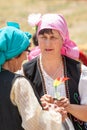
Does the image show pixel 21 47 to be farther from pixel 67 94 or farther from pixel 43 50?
pixel 67 94

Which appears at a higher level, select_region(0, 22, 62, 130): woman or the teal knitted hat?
the teal knitted hat

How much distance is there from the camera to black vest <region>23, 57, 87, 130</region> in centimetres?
474

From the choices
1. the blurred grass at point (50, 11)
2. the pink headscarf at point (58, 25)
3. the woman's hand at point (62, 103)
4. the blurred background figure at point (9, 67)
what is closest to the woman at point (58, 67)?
the pink headscarf at point (58, 25)

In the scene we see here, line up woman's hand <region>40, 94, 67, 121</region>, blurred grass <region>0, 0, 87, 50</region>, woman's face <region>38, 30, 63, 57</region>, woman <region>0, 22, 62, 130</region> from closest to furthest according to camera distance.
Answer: woman <region>0, 22, 62, 130</region>, woman's hand <region>40, 94, 67, 121</region>, woman's face <region>38, 30, 63, 57</region>, blurred grass <region>0, 0, 87, 50</region>

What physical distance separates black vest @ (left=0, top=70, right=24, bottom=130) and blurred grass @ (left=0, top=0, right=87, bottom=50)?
39.6 ft

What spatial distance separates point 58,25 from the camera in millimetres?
4668

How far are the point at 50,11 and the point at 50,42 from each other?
1578 cm

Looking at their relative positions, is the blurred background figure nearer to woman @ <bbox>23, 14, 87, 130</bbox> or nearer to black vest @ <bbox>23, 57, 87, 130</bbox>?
woman @ <bbox>23, 14, 87, 130</bbox>

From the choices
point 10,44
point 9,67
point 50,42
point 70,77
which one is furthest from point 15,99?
point 70,77

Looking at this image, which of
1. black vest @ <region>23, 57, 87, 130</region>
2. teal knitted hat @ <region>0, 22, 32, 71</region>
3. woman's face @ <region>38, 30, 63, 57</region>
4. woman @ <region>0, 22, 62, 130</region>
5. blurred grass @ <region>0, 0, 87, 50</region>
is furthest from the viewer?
blurred grass @ <region>0, 0, 87, 50</region>

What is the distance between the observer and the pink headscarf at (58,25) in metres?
4.65

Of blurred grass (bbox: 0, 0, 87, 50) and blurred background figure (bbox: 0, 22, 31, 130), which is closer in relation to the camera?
blurred background figure (bbox: 0, 22, 31, 130)

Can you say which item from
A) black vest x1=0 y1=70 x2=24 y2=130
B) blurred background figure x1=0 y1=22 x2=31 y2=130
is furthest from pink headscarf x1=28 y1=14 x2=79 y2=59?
black vest x1=0 y1=70 x2=24 y2=130

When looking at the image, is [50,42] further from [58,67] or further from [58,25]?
[58,67]
